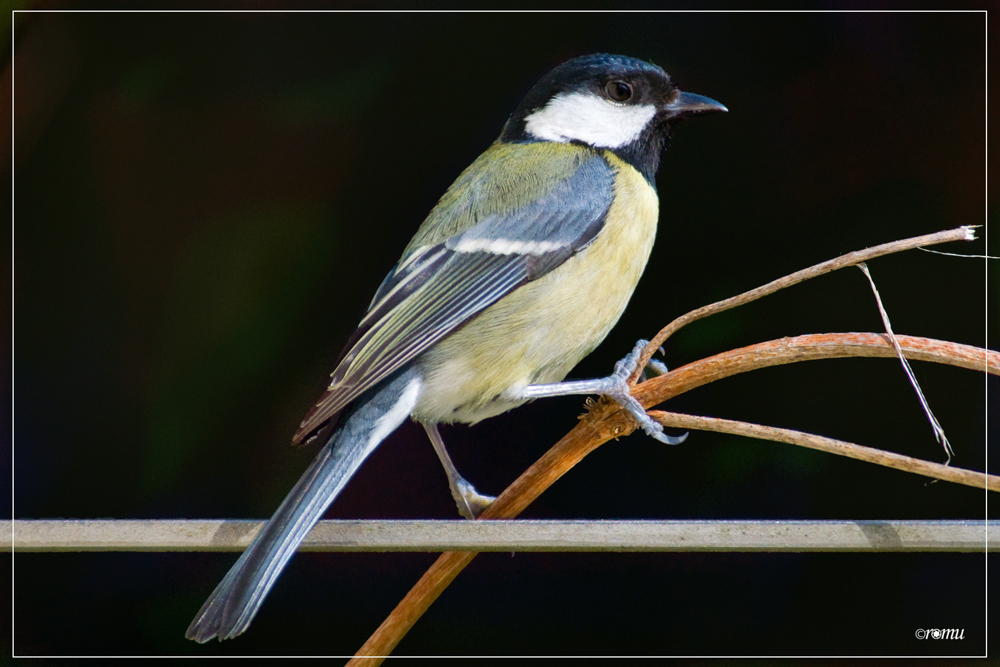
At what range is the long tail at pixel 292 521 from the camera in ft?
2.72

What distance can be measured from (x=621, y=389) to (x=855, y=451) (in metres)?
0.27

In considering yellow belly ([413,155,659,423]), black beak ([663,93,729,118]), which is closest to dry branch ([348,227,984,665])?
yellow belly ([413,155,659,423])

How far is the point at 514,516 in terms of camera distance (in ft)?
3.20

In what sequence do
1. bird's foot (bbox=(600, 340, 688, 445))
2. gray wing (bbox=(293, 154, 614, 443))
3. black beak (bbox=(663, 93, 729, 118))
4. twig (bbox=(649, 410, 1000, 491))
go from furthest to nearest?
black beak (bbox=(663, 93, 729, 118)), gray wing (bbox=(293, 154, 614, 443)), bird's foot (bbox=(600, 340, 688, 445)), twig (bbox=(649, 410, 1000, 491))

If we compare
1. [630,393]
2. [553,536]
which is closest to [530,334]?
[630,393]

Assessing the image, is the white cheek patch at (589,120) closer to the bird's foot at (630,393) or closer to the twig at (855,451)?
the bird's foot at (630,393)

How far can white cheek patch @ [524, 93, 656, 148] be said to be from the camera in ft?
4.00

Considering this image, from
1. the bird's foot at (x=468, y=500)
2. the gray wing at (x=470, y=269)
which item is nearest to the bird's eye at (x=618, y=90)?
the gray wing at (x=470, y=269)

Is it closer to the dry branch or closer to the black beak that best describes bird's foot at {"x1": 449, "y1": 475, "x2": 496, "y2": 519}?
the dry branch

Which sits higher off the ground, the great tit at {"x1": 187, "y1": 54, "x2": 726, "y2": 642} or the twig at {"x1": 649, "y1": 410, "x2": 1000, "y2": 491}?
the great tit at {"x1": 187, "y1": 54, "x2": 726, "y2": 642}

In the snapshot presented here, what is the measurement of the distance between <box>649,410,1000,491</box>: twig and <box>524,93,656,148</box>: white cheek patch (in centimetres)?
55

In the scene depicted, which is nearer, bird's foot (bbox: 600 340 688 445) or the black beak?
bird's foot (bbox: 600 340 688 445)

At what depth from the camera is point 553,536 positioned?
81cm

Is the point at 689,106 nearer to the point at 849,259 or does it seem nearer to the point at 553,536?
the point at 849,259
